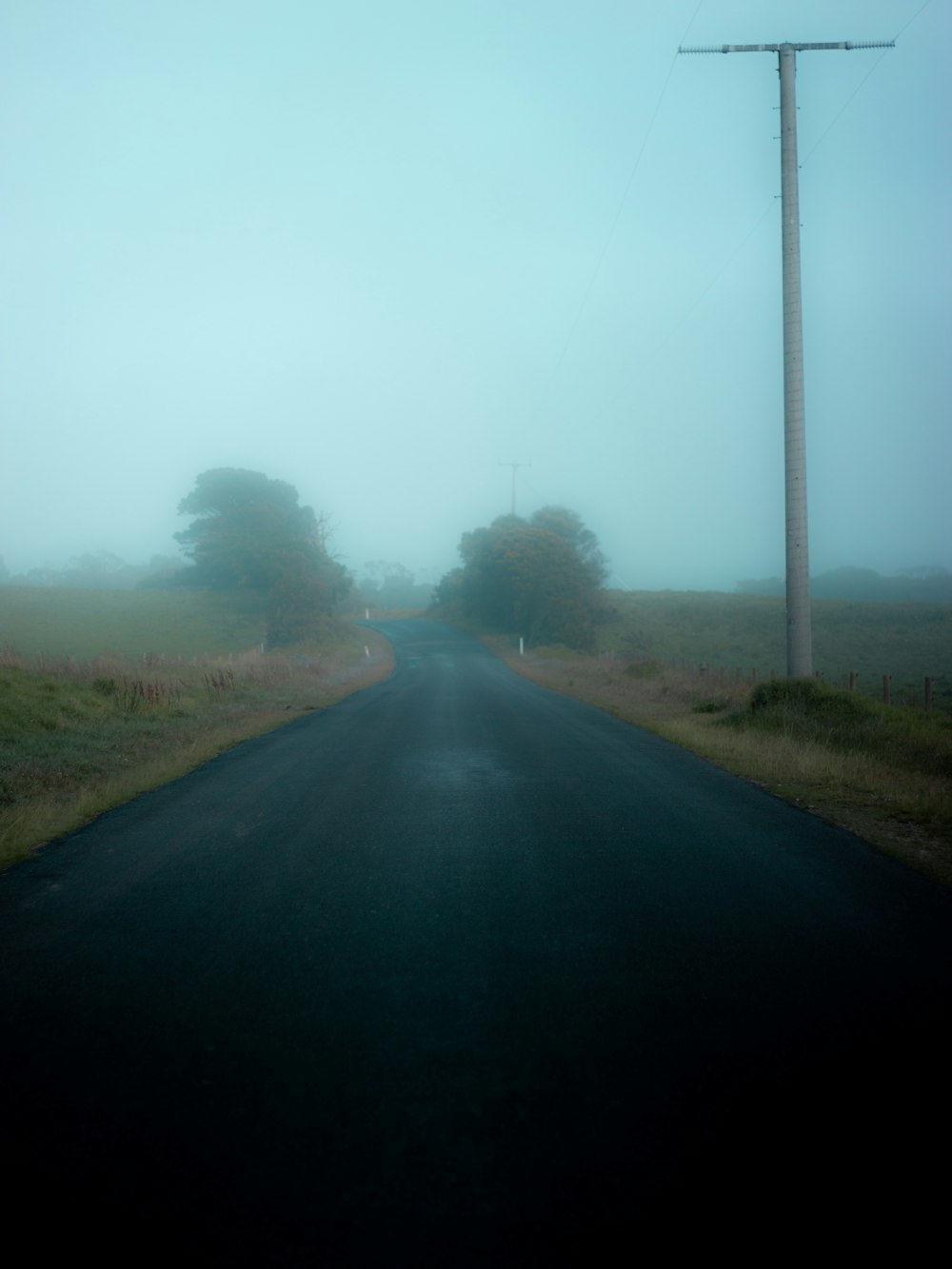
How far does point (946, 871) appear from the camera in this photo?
6699 mm

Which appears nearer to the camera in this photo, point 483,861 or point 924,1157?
point 924,1157

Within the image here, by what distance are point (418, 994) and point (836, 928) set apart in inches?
106

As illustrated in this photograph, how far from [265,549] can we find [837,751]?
54.0 m

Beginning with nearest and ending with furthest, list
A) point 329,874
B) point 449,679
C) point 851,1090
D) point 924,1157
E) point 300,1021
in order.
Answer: point 924,1157
point 851,1090
point 300,1021
point 329,874
point 449,679

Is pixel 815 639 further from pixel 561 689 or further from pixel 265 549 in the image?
pixel 265 549

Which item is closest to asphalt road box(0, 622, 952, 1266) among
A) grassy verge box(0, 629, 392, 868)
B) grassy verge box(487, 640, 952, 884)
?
grassy verge box(487, 640, 952, 884)

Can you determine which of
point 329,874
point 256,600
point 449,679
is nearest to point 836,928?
point 329,874

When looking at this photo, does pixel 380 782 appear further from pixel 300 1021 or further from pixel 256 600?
pixel 256 600

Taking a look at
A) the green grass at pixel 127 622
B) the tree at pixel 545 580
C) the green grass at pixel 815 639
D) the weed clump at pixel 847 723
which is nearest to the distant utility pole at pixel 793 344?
the weed clump at pixel 847 723

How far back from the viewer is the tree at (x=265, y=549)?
5294cm

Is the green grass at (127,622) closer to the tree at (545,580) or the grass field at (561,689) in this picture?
the grass field at (561,689)

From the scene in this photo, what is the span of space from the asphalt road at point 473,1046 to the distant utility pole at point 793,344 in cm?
834

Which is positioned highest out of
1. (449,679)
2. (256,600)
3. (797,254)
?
(797,254)

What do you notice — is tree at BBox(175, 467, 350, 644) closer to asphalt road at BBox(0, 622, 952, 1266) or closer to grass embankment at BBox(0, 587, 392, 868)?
grass embankment at BBox(0, 587, 392, 868)
